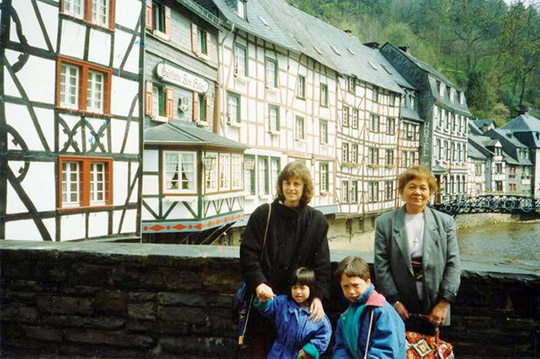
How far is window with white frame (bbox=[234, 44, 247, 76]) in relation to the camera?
1307 centimetres

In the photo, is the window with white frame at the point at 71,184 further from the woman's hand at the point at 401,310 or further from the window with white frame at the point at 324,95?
the window with white frame at the point at 324,95

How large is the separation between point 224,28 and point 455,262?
11.7 m

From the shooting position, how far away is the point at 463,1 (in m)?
A: 16.5

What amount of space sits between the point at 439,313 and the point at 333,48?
20.6m

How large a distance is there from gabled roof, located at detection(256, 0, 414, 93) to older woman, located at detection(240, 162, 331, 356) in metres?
14.2

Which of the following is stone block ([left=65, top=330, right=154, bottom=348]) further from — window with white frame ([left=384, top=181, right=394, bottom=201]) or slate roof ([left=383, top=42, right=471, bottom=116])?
slate roof ([left=383, top=42, right=471, bottom=116])

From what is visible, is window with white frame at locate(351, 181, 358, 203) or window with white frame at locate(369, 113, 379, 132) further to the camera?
window with white frame at locate(369, 113, 379, 132)

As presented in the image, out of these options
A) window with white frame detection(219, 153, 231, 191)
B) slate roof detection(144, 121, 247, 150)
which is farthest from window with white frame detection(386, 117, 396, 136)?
slate roof detection(144, 121, 247, 150)

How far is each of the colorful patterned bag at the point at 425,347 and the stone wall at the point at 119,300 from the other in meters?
0.62

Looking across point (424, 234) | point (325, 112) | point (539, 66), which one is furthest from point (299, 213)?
point (539, 66)

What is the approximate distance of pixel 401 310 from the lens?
6.68 feet

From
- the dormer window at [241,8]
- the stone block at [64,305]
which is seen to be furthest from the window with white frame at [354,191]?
the stone block at [64,305]

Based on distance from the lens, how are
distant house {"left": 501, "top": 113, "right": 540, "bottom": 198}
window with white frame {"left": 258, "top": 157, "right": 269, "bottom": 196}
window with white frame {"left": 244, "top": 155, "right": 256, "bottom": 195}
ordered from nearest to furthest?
window with white frame {"left": 244, "top": 155, "right": 256, "bottom": 195} < window with white frame {"left": 258, "top": 157, "right": 269, "bottom": 196} < distant house {"left": 501, "top": 113, "right": 540, "bottom": 198}

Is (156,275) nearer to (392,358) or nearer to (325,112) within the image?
(392,358)
